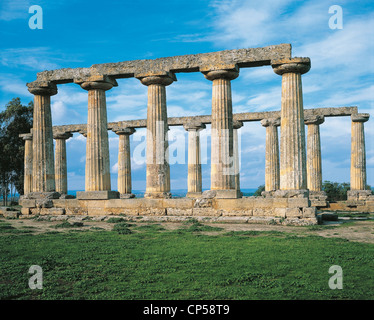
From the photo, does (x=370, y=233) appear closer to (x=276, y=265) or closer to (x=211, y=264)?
(x=276, y=265)

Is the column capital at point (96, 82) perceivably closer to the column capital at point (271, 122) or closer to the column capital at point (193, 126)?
the column capital at point (193, 126)

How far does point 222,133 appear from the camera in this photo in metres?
23.3

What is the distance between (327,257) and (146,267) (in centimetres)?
539

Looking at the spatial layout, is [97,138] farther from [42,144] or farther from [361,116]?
[361,116]

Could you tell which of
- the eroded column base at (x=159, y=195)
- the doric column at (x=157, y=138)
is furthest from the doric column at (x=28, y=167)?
the eroded column base at (x=159, y=195)

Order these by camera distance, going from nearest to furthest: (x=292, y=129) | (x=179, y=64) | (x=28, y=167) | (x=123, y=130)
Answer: (x=292, y=129) → (x=179, y=64) → (x=123, y=130) → (x=28, y=167)

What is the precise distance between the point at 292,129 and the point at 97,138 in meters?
12.9

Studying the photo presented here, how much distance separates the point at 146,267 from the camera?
1002 centimetres

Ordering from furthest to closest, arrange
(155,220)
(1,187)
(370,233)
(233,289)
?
(1,187), (155,220), (370,233), (233,289)

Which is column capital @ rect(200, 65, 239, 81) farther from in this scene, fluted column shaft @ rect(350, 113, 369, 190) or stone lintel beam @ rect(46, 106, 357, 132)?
fluted column shaft @ rect(350, 113, 369, 190)

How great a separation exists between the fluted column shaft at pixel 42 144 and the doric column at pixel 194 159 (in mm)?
14967

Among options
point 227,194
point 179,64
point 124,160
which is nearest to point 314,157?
point 227,194

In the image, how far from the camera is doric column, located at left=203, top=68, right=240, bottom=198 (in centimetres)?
2320
